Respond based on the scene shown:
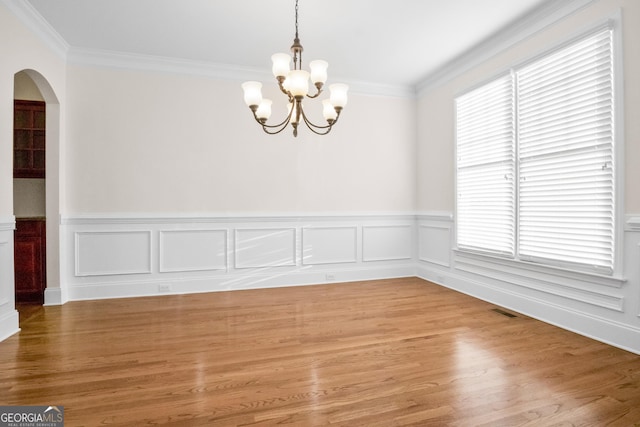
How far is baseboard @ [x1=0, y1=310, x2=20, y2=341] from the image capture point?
118 inches

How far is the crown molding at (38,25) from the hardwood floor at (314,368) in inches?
113

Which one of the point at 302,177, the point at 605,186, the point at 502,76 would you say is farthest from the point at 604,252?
the point at 302,177

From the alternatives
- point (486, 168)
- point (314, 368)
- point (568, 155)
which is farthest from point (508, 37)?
point (314, 368)

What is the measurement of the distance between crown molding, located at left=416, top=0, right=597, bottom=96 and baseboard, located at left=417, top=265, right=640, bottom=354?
2.67 metres

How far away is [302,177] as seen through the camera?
16.6ft

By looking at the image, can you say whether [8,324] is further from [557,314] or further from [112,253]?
[557,314]

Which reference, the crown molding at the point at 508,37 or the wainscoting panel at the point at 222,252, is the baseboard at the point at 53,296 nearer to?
the wainscoting panel at the point at 222,252

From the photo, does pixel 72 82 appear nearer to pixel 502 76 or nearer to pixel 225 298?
pixel 225 298

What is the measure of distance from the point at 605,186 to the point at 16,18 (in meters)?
5.35

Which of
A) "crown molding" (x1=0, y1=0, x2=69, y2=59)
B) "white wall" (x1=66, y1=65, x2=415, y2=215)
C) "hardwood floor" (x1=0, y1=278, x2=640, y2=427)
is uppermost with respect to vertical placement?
"crown molding" (x1=0, y1=0, x2=69, y2=59)

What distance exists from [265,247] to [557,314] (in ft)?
11.2

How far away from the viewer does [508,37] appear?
379 centimetres

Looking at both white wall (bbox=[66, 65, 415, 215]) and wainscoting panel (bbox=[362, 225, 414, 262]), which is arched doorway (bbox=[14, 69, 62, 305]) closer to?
white wall (bbox=[66, 65, 415, 215])

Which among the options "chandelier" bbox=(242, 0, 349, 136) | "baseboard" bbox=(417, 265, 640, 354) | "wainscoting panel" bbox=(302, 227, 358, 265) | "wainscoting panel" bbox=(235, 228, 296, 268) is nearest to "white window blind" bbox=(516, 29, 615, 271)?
"baseboard" bbox=(417, 265, 640, 354)
